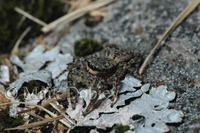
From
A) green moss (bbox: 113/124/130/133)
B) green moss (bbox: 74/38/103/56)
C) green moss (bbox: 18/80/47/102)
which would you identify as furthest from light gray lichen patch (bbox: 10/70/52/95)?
green moss (bbox: 113/124/130/133)

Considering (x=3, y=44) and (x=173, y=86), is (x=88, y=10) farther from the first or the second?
(x=173, y=86)

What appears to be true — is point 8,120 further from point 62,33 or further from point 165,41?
point 165,41

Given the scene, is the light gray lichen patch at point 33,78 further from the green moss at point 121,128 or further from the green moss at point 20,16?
the green moss at point 20,16

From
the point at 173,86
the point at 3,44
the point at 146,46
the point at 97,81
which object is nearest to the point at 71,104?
Result: the point at 97,81

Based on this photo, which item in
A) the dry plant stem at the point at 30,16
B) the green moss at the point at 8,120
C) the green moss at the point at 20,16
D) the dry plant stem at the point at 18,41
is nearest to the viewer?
the green moss at the point at 8,120

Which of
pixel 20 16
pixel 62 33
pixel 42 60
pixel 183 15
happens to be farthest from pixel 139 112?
pixel 20 16

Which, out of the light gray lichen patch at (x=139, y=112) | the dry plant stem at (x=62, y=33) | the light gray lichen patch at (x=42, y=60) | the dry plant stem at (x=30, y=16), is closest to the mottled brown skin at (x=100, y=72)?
the light gray lichen patch at (x=139, y=112)
